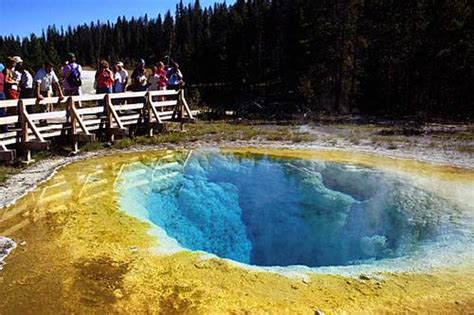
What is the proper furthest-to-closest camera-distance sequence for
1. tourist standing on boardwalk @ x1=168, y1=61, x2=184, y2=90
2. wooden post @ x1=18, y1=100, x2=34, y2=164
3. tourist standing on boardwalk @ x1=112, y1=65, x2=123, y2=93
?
tourist standing on boardwalk @ x1=168, y1=61, x2=184, y2=90 → tourist standing on boardwalk @ x1=112, y1=65, x2=123, y2=93 → wooden post @ x1=18, y1=100, x2=34, y2=164

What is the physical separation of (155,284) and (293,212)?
14.4 feet

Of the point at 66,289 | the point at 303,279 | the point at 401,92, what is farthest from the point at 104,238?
the point at 401,92

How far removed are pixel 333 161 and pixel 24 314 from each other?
798 centimetres

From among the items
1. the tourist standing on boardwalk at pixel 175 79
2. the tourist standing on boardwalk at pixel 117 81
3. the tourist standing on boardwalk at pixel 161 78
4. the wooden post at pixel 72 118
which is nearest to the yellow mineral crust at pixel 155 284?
the wooden post at pixel 72 118

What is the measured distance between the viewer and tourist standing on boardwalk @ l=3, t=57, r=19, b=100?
33.5ft

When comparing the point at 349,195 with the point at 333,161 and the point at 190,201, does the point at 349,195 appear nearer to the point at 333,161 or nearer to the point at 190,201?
the point at 333,161

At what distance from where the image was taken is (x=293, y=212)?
Answer: 8914 mm

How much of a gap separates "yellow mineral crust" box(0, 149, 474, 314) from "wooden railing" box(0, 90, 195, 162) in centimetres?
378

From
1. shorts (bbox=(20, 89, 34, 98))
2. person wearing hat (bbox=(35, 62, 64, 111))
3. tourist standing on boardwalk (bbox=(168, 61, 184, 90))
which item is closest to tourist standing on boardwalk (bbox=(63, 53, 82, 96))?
person wearing hat (bbox=(35, 62, 64, 111))

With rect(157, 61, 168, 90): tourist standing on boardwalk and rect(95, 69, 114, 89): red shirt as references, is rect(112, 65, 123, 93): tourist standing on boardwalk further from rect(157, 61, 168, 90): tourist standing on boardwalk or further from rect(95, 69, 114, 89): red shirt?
rect(157, 61, 168, 90): tourist standing on boardwalk

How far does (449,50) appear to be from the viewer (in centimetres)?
2116

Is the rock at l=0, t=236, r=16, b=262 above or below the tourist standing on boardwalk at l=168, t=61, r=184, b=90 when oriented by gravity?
below

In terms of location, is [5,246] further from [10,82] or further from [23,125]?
[10,82]

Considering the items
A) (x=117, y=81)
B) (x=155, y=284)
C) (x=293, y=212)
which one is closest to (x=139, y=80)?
(x=117, y=81)
